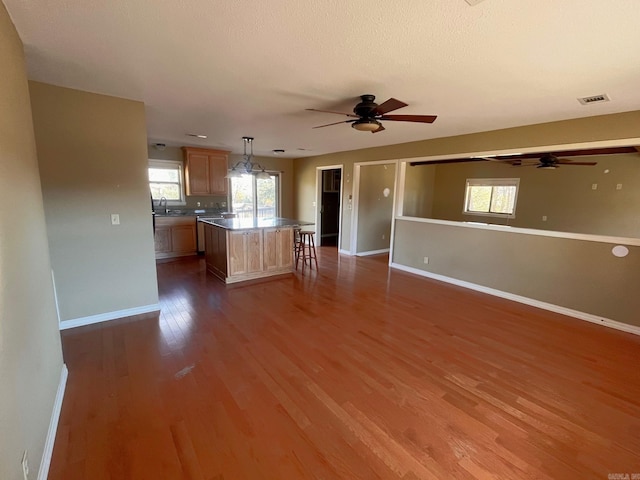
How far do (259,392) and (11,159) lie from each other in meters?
1.99

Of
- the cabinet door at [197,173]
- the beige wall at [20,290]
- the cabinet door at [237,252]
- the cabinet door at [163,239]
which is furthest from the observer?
the cabinet door at [197,173]

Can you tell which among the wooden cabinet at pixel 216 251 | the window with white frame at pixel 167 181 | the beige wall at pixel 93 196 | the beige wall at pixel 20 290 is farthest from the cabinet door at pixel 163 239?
the beige wall at pixel 20 290

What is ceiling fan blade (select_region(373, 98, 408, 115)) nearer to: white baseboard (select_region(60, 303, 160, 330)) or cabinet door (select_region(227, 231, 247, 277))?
cabinet door (select_region(227, 231, 247, 277))

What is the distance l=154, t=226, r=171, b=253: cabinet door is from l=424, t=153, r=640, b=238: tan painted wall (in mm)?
5334

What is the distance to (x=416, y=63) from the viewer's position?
2.07m

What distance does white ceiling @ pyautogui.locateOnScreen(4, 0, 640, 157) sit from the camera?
4.92ft

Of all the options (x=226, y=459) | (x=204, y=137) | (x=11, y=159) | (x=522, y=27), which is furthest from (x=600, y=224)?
(x=11, y=159)

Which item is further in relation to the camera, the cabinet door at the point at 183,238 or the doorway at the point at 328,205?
the doorway at the point at 328,205

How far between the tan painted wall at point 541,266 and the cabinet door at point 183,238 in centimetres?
467

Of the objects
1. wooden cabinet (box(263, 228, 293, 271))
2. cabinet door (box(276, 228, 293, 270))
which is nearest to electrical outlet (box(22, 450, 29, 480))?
wooden cabinet (box(263, 228, 293, 271))

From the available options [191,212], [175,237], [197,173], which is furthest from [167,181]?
[175,237]

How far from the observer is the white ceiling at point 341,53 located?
4.92 ft

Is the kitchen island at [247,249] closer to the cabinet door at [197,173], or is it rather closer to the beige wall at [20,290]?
the cabinet door at [197,173]

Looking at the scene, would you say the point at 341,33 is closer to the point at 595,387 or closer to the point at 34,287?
the point at 34,287
